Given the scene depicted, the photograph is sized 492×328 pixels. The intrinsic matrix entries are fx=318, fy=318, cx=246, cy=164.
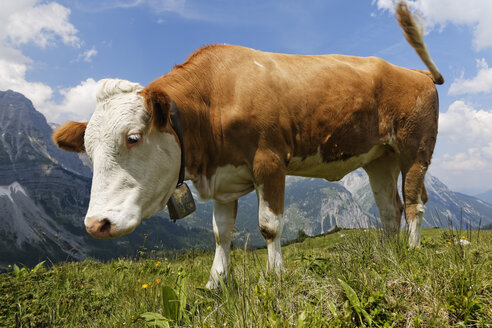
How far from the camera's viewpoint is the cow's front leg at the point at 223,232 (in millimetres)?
4727

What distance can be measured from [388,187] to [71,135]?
5753 millimetres

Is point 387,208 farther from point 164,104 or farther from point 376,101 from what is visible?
point 164,104

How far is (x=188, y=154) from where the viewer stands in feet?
13.6

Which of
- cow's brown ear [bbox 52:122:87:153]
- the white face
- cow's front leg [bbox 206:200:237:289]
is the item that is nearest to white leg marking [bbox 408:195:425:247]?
cow's front leg [bbox 206:200:237:289]

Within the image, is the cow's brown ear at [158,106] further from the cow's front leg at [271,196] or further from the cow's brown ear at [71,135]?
the cow's front leg at [271,196]

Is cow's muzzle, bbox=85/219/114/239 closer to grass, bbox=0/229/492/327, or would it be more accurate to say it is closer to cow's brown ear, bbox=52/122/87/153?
grass, bbox=0/229/492/327

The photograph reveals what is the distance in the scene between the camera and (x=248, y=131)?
407 centimetres

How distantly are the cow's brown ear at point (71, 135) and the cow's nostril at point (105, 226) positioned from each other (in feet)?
4.41

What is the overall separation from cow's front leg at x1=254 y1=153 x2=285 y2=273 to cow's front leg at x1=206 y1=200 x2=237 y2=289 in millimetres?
859

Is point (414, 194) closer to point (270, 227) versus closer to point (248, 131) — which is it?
point (270, 227)

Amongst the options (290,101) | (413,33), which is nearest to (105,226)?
(290,101)

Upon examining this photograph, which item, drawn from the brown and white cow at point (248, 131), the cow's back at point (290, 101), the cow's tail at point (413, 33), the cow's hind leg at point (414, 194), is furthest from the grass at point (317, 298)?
the cow's tail at point (413, 33)

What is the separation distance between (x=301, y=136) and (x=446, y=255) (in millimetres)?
2233

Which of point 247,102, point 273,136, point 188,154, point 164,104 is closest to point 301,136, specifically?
point 273,136
